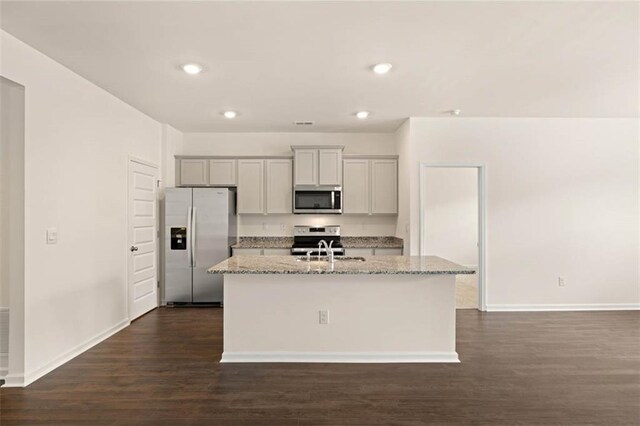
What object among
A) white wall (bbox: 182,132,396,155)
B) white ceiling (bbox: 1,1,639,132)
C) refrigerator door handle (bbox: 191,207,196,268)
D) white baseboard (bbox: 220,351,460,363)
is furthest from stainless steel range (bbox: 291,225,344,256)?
white baseboard (bbox: 220,351,460,363)

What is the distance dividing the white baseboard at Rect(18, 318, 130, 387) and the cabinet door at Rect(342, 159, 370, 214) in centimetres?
345

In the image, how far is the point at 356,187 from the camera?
18.7 ft

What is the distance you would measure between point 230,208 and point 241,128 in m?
1.29

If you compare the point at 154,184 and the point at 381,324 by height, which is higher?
the point at 154,184

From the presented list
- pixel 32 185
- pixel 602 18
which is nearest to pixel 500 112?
pixel 602 18

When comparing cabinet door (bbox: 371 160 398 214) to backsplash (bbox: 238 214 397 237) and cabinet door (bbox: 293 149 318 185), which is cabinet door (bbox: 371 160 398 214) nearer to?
backsplash (bbox: 238 214 397 237)

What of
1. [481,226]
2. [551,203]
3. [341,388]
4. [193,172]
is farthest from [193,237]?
[551,203]

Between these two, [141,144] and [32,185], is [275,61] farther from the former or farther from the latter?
[141,144]

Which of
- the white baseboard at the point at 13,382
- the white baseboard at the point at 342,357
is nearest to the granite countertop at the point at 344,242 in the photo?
the white baseboard at the point at 342,357

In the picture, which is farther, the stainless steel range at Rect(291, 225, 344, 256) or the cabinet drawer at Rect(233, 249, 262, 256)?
the stainless steel range at Rect(291, 225, 344, 256)

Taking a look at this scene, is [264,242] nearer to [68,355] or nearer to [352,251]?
[352,251]

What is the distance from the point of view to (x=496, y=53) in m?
2.96

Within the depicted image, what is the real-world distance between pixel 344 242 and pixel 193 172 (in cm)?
263

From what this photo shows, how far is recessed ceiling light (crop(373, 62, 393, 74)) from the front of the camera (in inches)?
124
